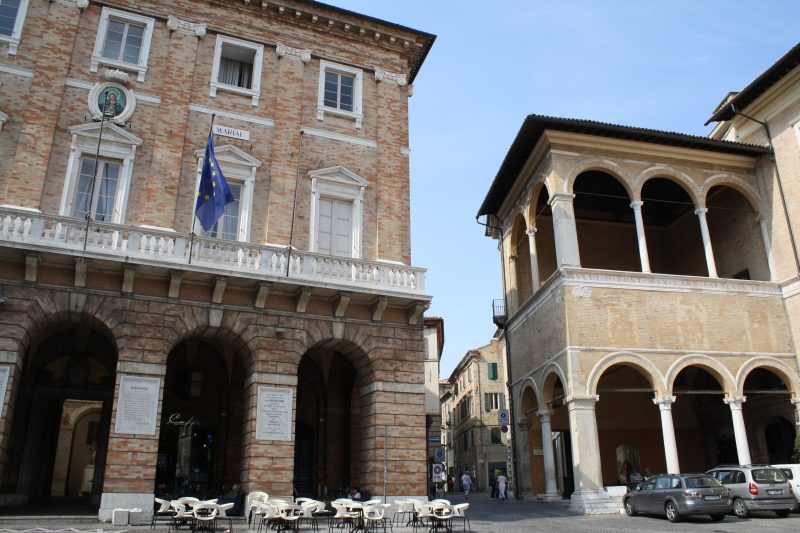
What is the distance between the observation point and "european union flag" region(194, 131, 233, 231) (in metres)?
14.7

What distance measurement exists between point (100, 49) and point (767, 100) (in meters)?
21.6

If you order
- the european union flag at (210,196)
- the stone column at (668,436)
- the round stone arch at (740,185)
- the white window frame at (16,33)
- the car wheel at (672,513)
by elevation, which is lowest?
the car wheel at (672,513)

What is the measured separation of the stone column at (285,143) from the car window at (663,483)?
11406 millimetres

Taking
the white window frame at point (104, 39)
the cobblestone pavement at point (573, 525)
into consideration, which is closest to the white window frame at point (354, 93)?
the white window frame at point (104, 39)

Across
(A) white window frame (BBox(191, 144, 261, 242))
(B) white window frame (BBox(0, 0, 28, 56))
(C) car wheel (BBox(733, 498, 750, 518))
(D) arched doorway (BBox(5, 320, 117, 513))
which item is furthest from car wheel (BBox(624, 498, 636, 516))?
(B) white window frame (BBox(0, 0, 28, 56))

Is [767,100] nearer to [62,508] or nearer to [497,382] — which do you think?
[62,508]

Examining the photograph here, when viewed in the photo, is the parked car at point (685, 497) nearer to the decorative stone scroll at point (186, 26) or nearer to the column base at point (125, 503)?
the column base at point (125, 503)

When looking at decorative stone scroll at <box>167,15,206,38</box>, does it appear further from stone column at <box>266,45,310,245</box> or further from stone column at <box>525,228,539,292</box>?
stone column at <box>525,228,539,292</box>

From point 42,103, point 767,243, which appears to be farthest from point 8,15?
point 767,243

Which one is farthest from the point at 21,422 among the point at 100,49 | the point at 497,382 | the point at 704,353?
the point at 497,382

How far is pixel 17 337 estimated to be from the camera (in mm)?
13438

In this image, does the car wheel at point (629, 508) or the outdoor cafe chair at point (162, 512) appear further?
the car wheel at point (629, 508)

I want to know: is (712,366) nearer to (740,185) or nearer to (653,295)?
(653,295)

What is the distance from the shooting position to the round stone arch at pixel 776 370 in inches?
786
